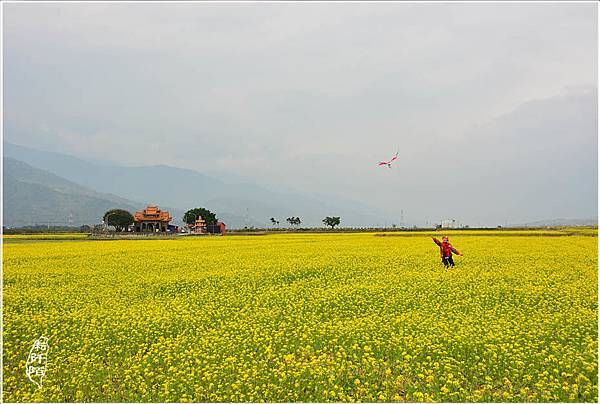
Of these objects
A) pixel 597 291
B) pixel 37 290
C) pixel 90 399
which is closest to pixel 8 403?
pixel 90 399

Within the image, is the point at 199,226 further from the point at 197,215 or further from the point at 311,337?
the point at 311,337

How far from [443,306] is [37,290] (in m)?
15.0

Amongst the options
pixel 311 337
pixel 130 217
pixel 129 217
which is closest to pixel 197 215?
pixel 129 217

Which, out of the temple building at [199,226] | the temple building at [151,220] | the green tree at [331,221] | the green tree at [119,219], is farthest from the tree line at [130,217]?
the green tree at [331,221]

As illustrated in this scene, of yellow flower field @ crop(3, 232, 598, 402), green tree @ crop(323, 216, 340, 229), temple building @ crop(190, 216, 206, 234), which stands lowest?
yellow flower field @ crop(3, 232, 598, 402)

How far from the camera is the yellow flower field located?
8.21m

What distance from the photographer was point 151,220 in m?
96.8

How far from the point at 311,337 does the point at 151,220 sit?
92.1 meters

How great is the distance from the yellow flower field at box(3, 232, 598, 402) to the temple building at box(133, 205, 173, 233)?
79822mm

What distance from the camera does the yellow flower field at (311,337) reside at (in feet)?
26.9

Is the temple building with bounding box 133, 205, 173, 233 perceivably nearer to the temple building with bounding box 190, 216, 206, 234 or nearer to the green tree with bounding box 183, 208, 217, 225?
the temple building with bounding box 190, 216, 206, 234

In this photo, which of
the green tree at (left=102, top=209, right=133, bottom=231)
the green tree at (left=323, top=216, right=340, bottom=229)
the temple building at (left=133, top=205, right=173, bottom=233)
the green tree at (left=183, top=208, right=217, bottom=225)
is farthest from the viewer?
the green tree at (left=323, top=216, right=340, bottom=229)

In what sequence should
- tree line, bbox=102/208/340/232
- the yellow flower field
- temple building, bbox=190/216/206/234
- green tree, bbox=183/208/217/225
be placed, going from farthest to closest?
tree line, bbox=102/208/340/232
green tree, bbox=183/208/217/225
temple building, bbox=190/216/206/234
the yellow flower field

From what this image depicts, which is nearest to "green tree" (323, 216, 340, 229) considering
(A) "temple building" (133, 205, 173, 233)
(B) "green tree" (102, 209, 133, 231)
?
(B) "green tree" (102, 209, 133, 231)
